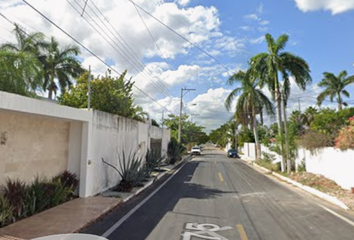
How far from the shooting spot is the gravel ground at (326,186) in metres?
10.6

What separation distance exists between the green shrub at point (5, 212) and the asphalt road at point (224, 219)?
73.0 inches

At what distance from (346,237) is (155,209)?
5194 millimetres

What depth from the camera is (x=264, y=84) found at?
2127 cm

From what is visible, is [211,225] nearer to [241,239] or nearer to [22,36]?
[241,239]

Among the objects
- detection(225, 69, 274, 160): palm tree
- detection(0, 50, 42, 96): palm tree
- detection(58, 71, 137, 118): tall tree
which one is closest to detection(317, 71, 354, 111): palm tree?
detection(225, 69, 274, 160): palm tree

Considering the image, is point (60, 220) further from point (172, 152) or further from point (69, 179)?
point (172, 152)

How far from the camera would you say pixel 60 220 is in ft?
23.3

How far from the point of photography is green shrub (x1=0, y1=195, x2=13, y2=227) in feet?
21.2

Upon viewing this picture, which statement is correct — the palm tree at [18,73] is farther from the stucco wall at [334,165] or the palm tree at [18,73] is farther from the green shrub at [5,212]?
the stucco wall at [334,165]

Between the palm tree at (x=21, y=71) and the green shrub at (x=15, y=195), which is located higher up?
the palm tree at (x=21, y=71)

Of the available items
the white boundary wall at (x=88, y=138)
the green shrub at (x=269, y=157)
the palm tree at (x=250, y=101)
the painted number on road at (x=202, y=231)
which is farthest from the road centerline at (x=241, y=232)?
the palm tree at (x=250, y=101)

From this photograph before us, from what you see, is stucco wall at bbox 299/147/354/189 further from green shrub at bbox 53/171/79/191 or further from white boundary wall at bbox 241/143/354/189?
green shrub at bbox 53/171/79/191

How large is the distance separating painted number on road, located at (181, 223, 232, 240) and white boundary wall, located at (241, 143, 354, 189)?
26.8 feet

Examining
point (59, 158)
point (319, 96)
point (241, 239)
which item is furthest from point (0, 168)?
point (319, 96)
